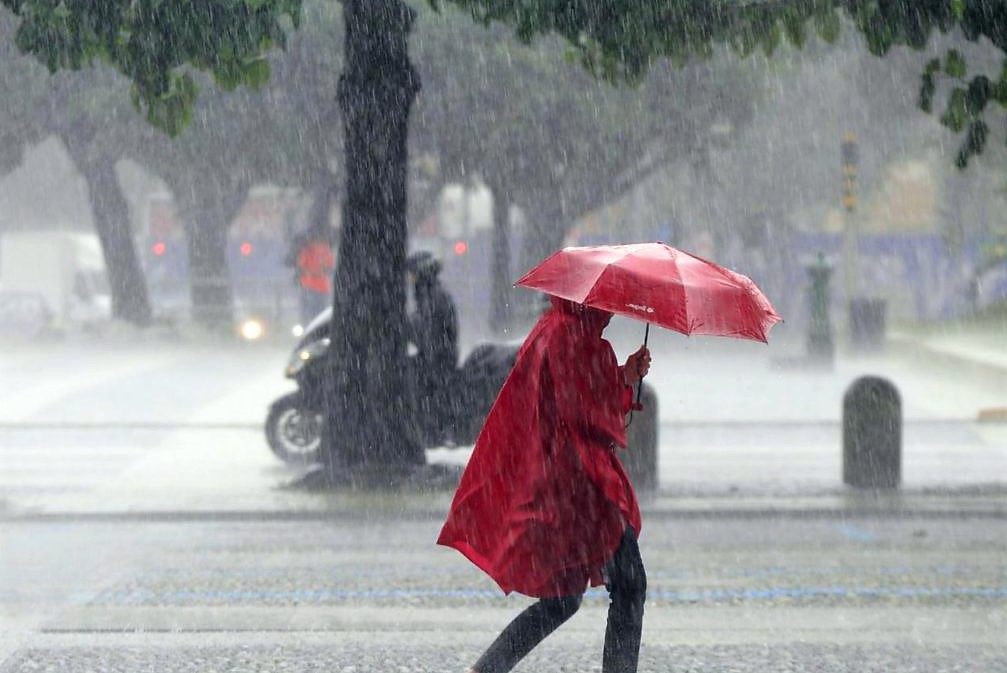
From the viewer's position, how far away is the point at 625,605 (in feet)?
17.5

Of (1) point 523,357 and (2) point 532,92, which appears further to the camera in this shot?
(2) point 532,92

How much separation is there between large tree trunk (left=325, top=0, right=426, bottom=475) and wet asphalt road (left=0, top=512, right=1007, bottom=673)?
1435 millimetres

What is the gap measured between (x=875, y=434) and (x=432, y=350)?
3.37 metres

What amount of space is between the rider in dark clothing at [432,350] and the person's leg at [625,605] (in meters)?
7.32

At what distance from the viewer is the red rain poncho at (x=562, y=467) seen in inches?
202

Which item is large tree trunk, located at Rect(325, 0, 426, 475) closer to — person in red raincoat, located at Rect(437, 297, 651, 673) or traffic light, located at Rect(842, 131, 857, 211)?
person in red raincoat, located at Rect(437, 297, 651, 673)

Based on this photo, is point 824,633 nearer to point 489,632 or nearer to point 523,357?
→ point 489,632

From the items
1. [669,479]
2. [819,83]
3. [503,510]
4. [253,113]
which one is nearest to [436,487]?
[669,479]

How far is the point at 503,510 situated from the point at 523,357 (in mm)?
483

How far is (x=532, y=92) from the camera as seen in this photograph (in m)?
32.6

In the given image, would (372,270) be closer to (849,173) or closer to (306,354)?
(306,354)

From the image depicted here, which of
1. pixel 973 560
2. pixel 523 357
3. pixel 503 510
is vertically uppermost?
pixel 523 357

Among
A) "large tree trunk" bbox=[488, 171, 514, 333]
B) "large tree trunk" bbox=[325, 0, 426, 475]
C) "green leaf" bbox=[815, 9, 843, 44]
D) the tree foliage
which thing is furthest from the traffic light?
the tree foliage

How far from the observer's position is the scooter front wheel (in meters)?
14.0
